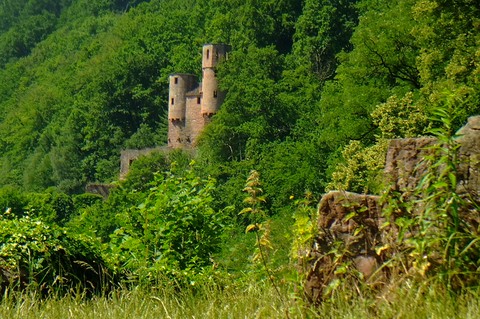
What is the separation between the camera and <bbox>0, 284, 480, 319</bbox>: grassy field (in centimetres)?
650

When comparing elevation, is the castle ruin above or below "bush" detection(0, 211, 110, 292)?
below

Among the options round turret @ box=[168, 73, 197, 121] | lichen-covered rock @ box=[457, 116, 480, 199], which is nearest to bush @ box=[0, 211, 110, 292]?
lichen-covered rock @ box=[457, 116, 480, 199]

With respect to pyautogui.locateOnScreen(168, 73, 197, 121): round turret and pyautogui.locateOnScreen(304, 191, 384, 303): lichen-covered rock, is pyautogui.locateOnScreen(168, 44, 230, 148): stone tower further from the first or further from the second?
pyautogui.locateOnScreen(304, 191, 384, 303): lichen-covered rock

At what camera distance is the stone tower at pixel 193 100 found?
80.8 metres

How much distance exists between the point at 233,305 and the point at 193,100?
76677mm

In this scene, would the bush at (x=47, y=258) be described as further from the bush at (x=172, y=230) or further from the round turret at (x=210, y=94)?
the round turret at (x=210, y=94)

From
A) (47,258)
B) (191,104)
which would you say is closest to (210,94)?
(191,104)

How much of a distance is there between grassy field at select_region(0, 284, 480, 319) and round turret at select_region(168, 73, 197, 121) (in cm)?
7652

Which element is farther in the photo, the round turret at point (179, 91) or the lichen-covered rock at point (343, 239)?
the round turret at point (179, 91)

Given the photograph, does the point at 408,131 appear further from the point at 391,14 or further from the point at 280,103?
the point at 280,103

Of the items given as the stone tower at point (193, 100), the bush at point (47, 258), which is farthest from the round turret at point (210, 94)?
the bush at point (47, 258)

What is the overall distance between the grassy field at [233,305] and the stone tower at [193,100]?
71.7 meters

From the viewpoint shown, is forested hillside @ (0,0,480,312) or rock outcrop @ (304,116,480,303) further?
forested hillside @ (0,0,480,312)

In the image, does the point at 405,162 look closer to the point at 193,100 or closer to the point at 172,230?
the point at 172,230
